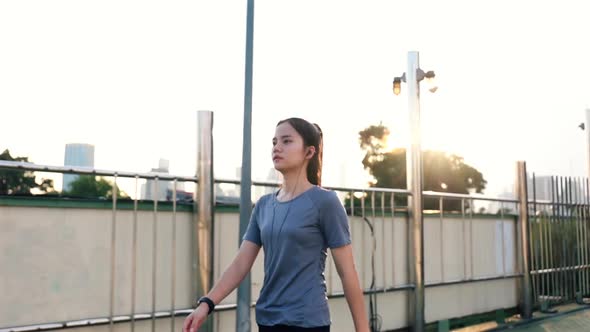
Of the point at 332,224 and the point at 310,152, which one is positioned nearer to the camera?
the point at 332,224

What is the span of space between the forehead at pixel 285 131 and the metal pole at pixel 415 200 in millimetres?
7353

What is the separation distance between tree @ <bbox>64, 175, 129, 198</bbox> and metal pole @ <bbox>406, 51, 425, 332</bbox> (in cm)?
476

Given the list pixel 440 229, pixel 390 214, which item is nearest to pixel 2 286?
pixel 390 214

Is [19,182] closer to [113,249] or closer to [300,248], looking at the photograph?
[113,249]

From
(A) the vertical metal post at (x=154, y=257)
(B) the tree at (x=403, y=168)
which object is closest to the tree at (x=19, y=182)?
(A) the vertical metal post at (x=154, y=257)

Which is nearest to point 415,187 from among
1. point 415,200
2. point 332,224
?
point 415,200

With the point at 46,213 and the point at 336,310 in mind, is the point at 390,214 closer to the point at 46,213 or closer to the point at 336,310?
the point at 336,310

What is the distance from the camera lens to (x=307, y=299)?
2707 mm

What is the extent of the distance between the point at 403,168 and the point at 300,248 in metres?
52.1

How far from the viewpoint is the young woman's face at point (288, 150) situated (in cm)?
282

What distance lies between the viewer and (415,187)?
33.1ft

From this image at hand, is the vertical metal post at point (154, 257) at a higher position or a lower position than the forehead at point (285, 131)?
lower

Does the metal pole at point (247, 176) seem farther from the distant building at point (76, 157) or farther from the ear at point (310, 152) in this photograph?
the ear at point (310, 152)

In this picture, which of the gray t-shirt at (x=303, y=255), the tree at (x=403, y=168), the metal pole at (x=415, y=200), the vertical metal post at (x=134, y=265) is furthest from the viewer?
the tree at (x=403, y=168)
